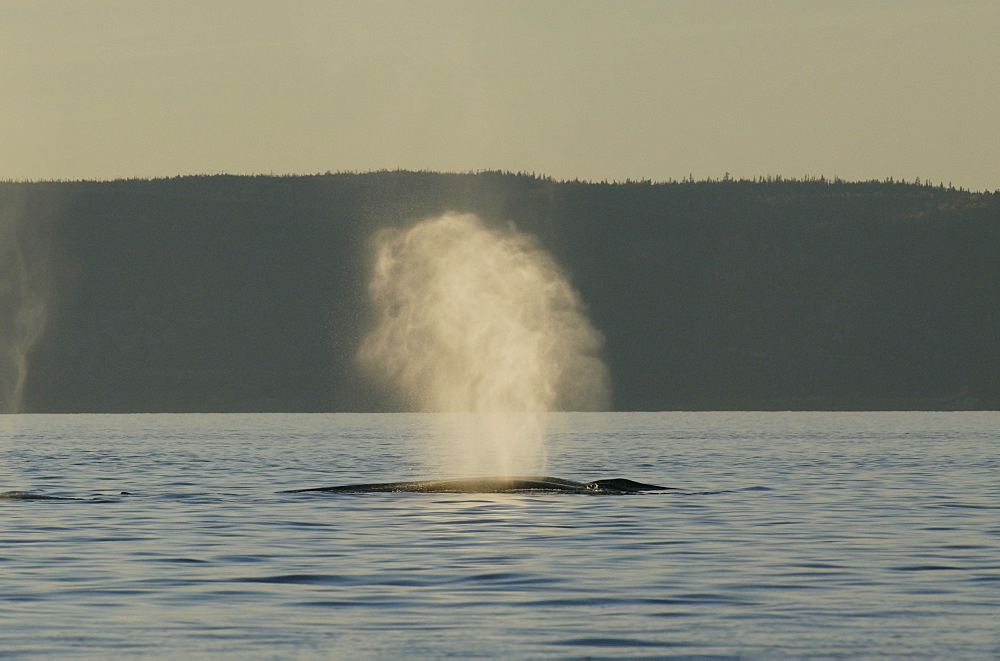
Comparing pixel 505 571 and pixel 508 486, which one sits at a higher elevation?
pixel 508 486

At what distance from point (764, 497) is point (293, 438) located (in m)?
66.9

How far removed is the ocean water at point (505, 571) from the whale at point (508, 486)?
1.28m

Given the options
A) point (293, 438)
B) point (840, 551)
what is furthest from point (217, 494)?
point (293, 438)

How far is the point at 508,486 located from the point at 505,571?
17.6 metres

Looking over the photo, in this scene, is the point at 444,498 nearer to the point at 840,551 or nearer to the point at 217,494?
the point at 217,494

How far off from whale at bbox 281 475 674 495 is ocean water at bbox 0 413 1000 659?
128cm

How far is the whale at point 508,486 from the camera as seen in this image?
149 ft

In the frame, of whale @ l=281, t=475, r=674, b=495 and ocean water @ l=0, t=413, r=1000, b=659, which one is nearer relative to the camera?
ocean water @ l=0, t=413, r=1000, b=659

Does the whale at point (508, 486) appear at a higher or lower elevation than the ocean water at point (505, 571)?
higher

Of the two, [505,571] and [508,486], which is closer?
[505,571]

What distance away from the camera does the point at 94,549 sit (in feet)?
105

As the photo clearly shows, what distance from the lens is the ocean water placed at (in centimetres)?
2122

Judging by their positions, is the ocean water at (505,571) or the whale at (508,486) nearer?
the ocean water at (505,571)

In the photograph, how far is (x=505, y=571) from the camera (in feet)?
92.4
